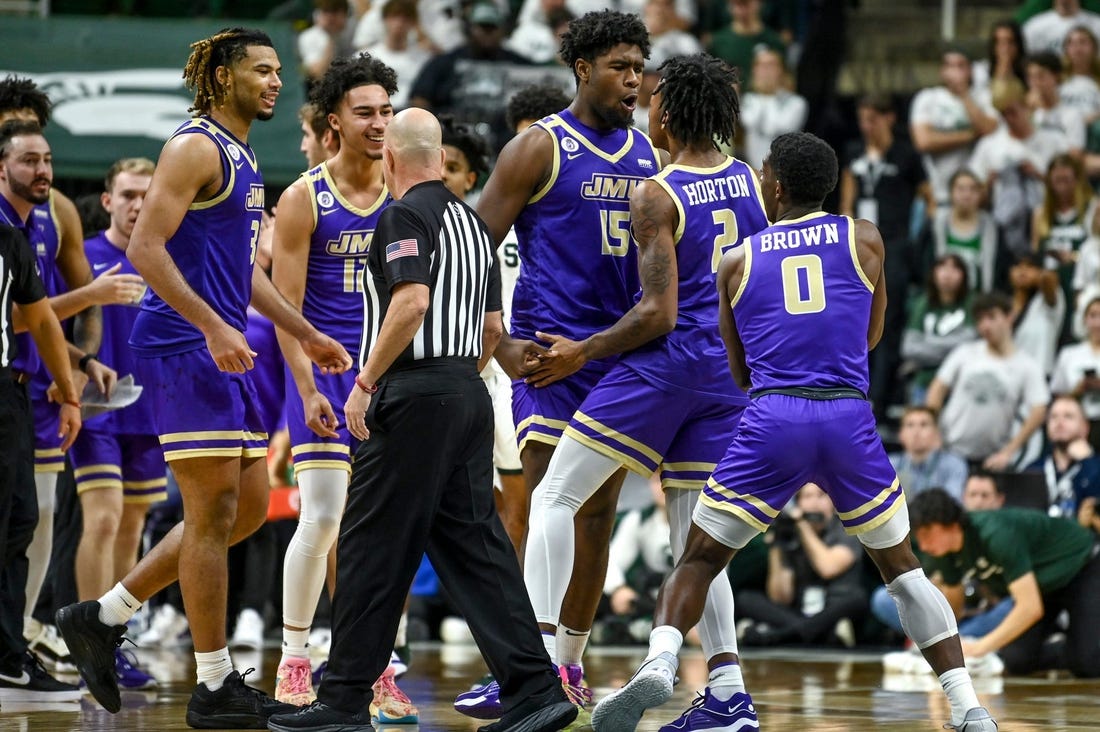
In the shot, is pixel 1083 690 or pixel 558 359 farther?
pixel 1083 690

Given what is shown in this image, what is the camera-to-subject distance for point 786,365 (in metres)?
6.04

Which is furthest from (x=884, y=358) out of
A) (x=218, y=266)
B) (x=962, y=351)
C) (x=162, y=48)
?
(x=218, y=266)

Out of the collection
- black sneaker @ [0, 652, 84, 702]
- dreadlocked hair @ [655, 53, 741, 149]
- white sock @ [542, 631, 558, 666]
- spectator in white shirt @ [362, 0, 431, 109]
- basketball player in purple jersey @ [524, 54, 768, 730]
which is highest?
spectator in white shirt @ [362, 0, 431, 109]

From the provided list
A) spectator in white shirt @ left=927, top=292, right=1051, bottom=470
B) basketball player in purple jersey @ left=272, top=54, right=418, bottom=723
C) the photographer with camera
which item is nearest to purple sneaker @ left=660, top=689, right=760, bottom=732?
basketball player in purple jersey @ left=272, top=54, right=418, bottom=723

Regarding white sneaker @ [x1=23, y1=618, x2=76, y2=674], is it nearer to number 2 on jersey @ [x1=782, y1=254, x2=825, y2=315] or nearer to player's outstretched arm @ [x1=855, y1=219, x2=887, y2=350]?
number 2 on jersey @ [x1=782, y1=254, x2=825, y2=315]

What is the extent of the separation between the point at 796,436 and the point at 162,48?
26.7 ft

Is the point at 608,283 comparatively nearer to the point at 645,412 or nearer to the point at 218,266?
the point at 645,412

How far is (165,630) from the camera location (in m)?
11.2

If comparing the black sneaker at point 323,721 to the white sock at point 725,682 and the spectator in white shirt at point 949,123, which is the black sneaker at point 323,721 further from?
the spectator in white shirt at point 949,123

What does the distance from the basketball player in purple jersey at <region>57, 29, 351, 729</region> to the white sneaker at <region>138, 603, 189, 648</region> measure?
4.59 metres

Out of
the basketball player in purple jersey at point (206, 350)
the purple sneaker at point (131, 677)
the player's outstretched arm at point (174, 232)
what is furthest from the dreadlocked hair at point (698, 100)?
the purple sneaker at point (131, 677)

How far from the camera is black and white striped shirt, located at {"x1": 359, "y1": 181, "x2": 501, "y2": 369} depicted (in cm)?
571

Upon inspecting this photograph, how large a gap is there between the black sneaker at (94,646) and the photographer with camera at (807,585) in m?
5.79

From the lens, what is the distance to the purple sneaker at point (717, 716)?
20.1 ft
